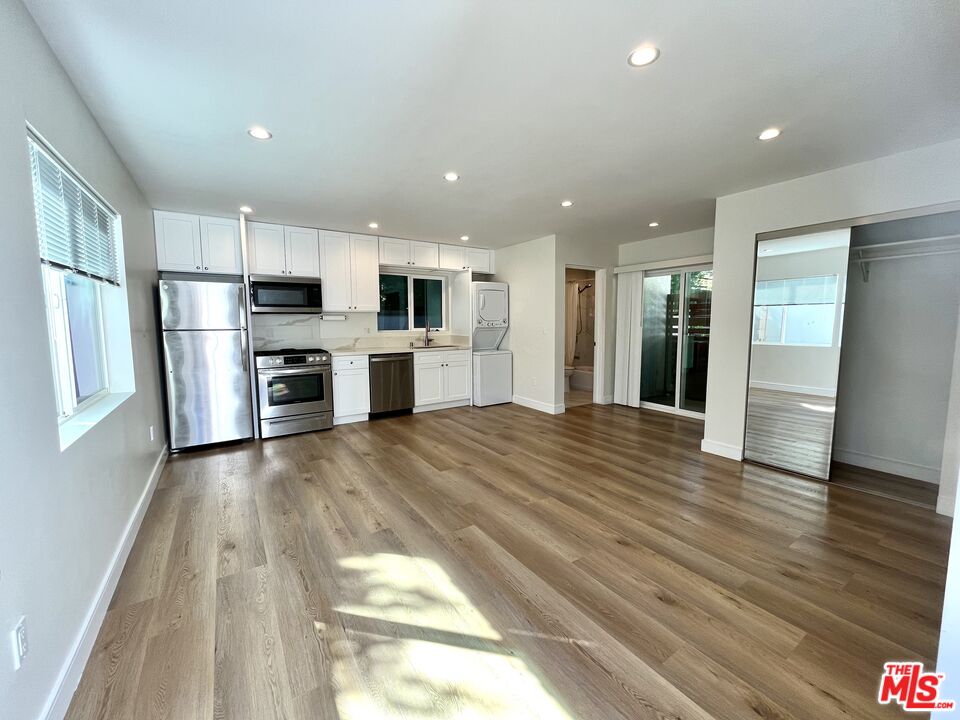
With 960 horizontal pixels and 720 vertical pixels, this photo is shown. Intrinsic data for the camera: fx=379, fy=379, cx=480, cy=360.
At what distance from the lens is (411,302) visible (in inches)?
233

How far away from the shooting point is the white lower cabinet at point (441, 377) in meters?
5.44

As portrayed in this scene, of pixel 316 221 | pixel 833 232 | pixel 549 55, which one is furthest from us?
pixel 316 221

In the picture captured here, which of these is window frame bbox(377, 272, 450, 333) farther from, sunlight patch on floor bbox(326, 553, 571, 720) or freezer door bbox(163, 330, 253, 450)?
sunlight patch on floor bbox(326, 553, 571, 720)

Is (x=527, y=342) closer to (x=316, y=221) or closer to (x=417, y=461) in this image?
(x=417, y=461)

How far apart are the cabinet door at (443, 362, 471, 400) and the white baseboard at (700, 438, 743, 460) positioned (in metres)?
3.22

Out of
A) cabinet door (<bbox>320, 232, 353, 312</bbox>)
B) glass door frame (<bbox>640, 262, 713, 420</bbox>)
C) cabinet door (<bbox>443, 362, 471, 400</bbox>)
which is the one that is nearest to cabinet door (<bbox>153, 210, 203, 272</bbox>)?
cabinet door (<bbox>320, 232, 353, 312</bbox>)

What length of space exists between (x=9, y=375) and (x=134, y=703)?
46.6 inches

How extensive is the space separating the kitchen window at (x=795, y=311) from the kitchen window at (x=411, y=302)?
4.24 meters

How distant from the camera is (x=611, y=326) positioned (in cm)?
590

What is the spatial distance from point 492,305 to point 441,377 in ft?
4.43

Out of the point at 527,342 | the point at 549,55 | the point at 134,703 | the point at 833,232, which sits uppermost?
the point at 549,55

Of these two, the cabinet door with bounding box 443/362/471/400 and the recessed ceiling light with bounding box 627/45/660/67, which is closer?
the recessed ceiling light with bounding box 627/45/660/67

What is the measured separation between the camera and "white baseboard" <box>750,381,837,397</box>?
3156 mm

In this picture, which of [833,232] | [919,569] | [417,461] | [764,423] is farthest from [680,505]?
[833,232]
